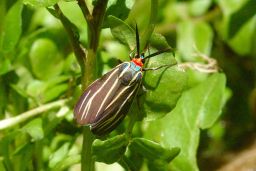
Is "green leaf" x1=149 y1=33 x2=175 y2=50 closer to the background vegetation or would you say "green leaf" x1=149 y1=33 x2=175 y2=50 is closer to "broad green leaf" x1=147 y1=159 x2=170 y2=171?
the background vegetation

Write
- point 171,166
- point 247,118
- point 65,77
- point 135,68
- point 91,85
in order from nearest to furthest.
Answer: point 91,85 < point 135,68 < point 171,166 < point 65,77 < point 247,118

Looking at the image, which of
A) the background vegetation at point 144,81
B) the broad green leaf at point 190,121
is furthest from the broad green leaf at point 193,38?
the broad green leaf at point 190,121

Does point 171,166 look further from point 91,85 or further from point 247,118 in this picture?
point 247,118

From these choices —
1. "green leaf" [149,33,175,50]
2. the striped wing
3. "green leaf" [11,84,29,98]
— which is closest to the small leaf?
"green leaf" [149,33,175,50]

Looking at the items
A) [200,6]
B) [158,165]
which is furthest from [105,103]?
[200,6]

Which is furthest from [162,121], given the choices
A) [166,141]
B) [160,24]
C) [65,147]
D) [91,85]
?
[160,24]
